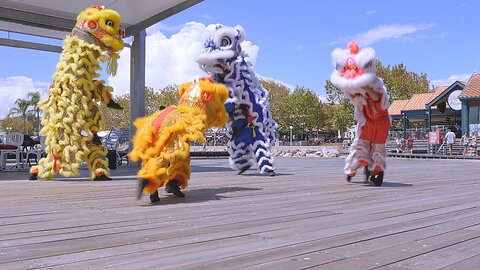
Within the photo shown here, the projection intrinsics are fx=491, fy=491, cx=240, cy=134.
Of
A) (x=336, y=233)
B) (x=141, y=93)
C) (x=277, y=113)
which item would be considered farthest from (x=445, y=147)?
(x=277, y=113)

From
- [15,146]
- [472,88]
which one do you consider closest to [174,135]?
[15,146]

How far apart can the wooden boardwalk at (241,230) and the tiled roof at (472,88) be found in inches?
929

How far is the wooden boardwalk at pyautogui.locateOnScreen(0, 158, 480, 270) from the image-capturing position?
257 cm

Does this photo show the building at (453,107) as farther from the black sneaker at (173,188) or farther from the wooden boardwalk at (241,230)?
the black sneaker at (173,188)

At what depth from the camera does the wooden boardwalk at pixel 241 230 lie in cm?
257

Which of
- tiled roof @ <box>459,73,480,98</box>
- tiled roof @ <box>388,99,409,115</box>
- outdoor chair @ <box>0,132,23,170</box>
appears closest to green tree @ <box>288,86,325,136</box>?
tiled roof @ <box>388,99,409,115</box>

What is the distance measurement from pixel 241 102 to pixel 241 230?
4967 millimetres

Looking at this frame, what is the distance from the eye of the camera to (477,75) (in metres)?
28.4

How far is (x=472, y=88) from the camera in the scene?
90.4 ft

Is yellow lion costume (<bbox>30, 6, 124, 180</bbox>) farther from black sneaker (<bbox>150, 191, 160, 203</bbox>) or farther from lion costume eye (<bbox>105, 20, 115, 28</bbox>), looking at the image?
black sneaker (<bbox>150, 191, 160, 203</bbox>)

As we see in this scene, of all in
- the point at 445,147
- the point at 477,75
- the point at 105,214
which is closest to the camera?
the point at 105,214

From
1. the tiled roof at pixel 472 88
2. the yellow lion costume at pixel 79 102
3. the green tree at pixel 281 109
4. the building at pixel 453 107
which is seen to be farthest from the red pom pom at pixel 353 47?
the green tree at pixel 281 109

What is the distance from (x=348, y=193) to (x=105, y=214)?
2.94 m

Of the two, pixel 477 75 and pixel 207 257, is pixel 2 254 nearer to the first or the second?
pixel 207 257
